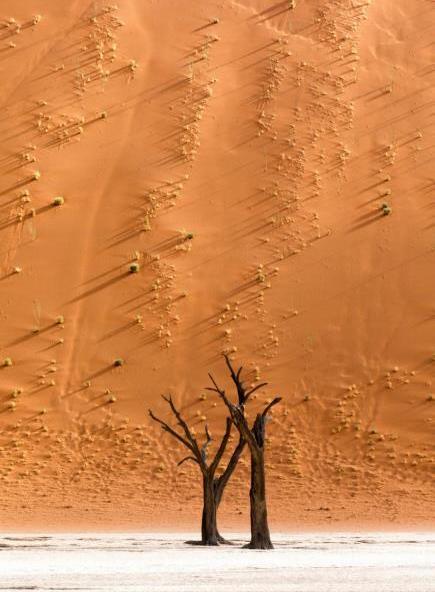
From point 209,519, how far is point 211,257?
1496cm

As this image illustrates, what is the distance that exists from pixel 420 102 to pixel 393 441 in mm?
13103

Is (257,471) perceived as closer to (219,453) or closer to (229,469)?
(229,469)

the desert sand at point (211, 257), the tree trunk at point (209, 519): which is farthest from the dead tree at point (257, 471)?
the desert sand at point (211, 257)

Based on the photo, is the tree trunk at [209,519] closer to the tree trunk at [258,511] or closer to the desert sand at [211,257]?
the tree trunk at [258,511]

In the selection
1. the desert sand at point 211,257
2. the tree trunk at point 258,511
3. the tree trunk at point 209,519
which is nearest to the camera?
the tree trunk at point 258,511

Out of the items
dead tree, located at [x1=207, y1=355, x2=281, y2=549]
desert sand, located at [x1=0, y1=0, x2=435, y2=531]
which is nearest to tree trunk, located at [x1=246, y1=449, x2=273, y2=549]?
dead tree, located at [x1=207, y1=355, x2=281, y2=549]

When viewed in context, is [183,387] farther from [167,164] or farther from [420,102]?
[420,102]

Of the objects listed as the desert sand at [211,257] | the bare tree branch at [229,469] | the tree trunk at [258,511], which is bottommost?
the tree trunk at [258,511]

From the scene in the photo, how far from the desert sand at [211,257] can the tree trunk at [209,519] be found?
706 cm

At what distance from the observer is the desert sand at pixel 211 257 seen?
96.7 feet

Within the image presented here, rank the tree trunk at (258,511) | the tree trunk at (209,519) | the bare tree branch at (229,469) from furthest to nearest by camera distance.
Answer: the tree trunk at (209,519) → the bare tree branch at (229,469) → the tree trunk at (258,511)

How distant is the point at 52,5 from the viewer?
138 feet

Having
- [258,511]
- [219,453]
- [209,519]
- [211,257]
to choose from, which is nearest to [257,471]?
[258,511]

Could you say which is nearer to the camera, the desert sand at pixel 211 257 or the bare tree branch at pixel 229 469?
the bare tree branch at pixel 229 469
